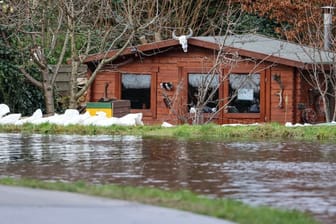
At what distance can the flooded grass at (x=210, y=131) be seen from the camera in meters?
18.7

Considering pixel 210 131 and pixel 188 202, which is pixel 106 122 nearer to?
pixel 210 131

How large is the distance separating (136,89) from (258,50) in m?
3.97

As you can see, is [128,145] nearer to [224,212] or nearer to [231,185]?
[231,185]

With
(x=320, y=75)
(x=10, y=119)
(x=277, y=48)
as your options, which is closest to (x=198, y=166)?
(x=10, y=119)

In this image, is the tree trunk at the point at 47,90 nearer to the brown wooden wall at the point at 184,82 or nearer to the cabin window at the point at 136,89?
the brown wooden wall at the point at 184,82

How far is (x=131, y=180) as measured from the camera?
11.3m

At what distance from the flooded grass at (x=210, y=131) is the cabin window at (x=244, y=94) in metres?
6.21

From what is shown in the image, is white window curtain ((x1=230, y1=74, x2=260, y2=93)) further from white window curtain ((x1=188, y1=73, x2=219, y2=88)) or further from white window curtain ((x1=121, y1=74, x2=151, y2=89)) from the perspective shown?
white window curtain ((x1=121, y1=74, x2=151, y2=89))

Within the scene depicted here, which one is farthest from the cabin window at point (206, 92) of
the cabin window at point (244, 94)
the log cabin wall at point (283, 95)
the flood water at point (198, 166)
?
the flood water at point (198, 166)

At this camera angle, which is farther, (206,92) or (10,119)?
(206,92)

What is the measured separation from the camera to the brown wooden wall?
2598 cm

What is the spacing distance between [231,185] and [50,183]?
7.25ft

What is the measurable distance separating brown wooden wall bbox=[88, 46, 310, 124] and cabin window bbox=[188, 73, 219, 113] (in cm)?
19

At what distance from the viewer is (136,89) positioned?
27.2 meters
